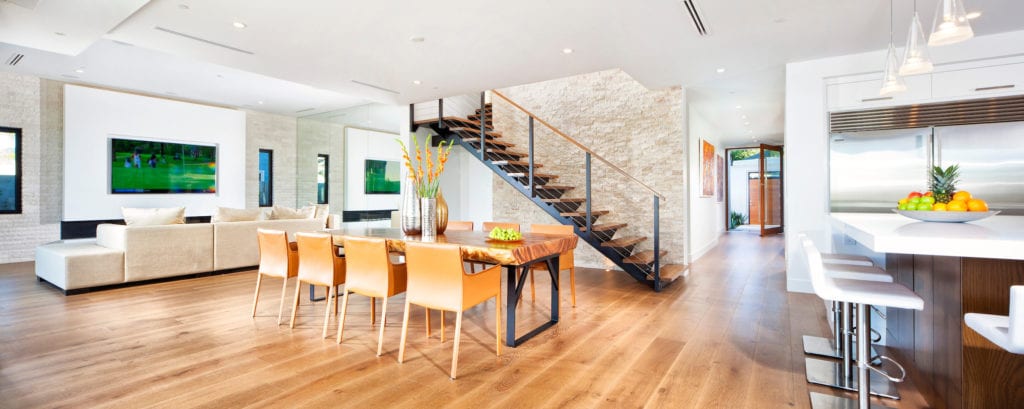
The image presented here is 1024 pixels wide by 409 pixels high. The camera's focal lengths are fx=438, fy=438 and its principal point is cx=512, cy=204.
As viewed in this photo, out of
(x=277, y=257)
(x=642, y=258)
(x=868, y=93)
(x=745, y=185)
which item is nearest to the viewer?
(x=277, y=257)

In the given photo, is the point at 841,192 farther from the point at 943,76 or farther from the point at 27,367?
the point at 27,367

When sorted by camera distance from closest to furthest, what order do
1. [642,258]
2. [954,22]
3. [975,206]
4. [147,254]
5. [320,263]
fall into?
[954,22]
[975,206]
[320,263]
[147,254]
[642,258]

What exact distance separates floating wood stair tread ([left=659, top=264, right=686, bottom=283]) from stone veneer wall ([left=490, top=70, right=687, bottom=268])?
0.97 feet

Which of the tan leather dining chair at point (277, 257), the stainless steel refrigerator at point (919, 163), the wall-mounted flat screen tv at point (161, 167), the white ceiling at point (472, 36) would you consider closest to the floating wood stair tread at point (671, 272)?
the stainless steel refrigerator at point (919, 163)

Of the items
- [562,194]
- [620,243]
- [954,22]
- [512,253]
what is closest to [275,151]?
[562,194]

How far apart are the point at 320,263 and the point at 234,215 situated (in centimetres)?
343

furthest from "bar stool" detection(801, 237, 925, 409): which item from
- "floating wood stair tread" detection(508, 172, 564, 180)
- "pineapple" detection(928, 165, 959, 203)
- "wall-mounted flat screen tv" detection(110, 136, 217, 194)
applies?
"wall-mounted flat screen tv" detection(110, 136, 217, 194)

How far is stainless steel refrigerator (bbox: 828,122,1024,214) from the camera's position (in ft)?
12.7

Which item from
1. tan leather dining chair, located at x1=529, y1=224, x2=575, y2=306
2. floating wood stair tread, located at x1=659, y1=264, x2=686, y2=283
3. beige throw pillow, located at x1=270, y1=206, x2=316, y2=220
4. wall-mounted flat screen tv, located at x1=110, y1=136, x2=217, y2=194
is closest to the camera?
tan leather dining chair, located at x1=529, y1=224, x2=575, y2=306

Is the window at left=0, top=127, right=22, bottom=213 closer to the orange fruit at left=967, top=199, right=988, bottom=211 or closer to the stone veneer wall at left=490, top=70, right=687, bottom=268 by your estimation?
the stone veneer wall at left=490, top=70, right=687, bottom=268

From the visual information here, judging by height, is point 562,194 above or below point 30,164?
below

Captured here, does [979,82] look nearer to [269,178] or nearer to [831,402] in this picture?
[831,402]

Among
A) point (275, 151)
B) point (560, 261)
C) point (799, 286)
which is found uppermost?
point (275, 151)

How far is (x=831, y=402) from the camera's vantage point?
2182mm
